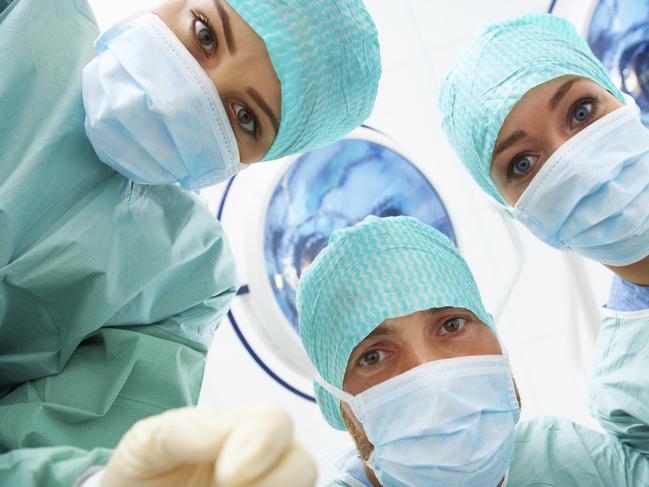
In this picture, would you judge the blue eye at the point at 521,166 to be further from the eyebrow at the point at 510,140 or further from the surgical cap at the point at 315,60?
the surgical cap at the point at 315,60

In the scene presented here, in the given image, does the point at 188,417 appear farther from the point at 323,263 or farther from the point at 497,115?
the point at 497,115

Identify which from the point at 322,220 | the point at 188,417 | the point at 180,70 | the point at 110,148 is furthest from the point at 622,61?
the point at 188,417

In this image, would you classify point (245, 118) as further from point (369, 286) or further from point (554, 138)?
point (554, 138)

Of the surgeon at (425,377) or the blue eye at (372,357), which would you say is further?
the blue eye at (372,357)

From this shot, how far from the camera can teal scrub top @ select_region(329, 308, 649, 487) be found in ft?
5.20

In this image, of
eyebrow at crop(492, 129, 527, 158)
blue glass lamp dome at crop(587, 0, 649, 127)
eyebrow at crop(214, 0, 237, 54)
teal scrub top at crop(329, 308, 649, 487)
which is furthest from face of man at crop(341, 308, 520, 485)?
blue glass lamp dome at crop(587, 0, 649, 127)

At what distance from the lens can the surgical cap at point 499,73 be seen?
1644 mm

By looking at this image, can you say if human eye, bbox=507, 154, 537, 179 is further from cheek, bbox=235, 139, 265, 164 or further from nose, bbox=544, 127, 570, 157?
cheek, bbox=235, 139, 265, 164

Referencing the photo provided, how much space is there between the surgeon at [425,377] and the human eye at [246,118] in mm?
354

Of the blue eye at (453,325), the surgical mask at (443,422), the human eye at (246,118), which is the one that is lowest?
the surgical mask at (443,422)

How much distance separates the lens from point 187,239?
1.61 metres

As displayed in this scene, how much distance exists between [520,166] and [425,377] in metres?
0.63

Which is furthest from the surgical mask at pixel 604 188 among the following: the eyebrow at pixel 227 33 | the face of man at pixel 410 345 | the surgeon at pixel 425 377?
the eyebrow at pixel 227 33

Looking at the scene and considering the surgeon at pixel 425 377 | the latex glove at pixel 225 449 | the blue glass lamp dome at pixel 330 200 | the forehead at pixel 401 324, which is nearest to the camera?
the latex glove at pixel 225 449
